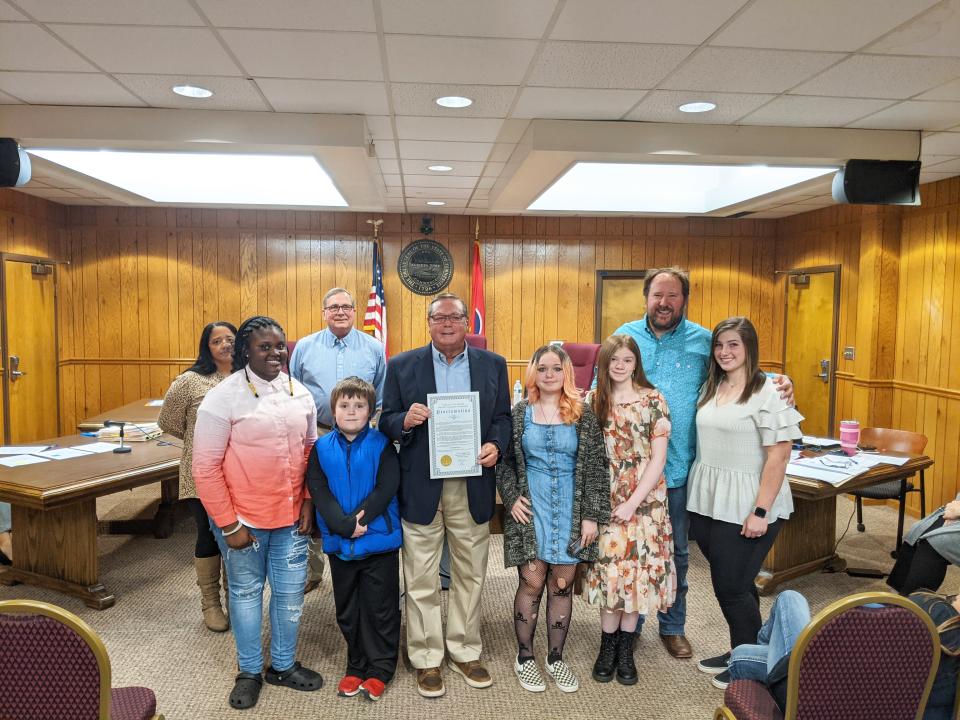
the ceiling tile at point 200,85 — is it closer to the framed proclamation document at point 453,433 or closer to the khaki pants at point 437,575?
the framed proclamation document at point 453,433

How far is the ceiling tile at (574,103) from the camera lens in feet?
10.7

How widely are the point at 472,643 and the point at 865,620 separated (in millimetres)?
1667

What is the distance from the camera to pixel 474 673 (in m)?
2.75

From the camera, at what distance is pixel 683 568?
9.65 feet

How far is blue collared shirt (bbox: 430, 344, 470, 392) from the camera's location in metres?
2.66

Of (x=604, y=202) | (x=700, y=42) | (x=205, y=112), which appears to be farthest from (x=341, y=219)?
(x=700, y=42)

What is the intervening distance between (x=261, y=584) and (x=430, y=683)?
0.79 m

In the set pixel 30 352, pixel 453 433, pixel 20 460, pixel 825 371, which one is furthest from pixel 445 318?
pixel 30 352

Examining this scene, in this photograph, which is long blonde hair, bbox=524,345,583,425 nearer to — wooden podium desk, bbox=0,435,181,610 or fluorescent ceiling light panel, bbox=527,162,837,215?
wooden podium desk, bbox=0,435,181,610

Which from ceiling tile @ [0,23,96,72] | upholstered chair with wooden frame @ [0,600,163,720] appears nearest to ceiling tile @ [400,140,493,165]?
ceiling tile @ [0,23,96,72]

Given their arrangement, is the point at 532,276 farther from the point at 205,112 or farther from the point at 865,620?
the point at 865,620

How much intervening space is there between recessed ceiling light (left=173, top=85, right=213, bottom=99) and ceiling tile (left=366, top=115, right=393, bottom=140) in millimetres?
858

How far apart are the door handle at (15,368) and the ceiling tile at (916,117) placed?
7.03m

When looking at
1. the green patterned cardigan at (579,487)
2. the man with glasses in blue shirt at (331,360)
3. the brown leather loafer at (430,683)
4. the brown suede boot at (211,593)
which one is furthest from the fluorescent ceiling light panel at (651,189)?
the brown leather loafer at (430,683)
